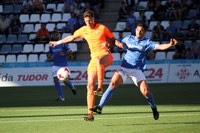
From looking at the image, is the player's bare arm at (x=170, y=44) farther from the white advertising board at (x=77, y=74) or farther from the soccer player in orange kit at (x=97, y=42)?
the white advertising board at (x=77, y=74)

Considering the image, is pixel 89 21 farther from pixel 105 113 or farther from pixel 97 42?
pixel 105 113

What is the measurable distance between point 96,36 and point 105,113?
2404 millimetres

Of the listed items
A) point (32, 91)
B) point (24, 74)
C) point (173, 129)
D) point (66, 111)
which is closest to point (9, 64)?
point (24, 74)

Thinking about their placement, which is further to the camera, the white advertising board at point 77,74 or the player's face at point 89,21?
the white advertising board at point 77,74

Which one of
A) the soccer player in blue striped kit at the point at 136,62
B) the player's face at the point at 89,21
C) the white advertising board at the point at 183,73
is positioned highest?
the player's face at the point at 89,21

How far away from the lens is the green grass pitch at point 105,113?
13281mm

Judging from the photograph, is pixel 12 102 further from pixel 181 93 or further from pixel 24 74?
pixel 24 74

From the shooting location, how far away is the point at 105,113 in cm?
1684

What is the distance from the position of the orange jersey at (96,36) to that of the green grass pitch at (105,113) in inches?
62.1

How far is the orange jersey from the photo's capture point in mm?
15344

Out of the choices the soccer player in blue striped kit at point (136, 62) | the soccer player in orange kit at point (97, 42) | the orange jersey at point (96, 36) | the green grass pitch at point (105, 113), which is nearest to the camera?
the green grass pitch at point (105, 113)

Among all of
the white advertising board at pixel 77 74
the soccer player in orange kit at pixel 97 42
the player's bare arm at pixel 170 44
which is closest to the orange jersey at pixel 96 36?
the soccer player in orange kit at pixel 97 42

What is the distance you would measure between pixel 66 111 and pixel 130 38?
11.8ft

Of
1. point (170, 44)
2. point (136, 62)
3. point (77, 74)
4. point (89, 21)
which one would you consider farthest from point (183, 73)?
point (170, 44)
